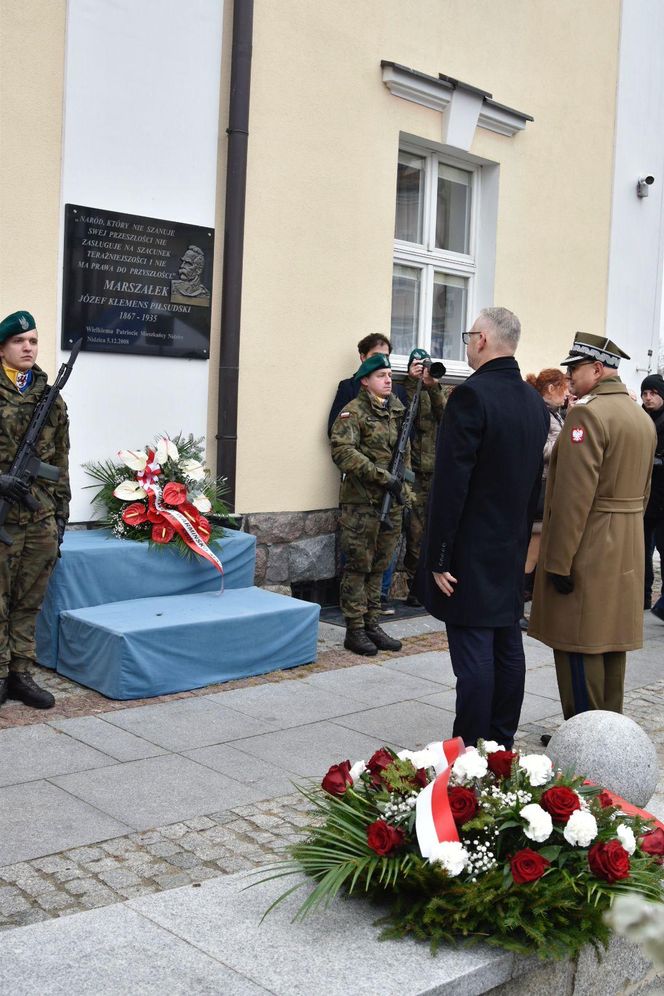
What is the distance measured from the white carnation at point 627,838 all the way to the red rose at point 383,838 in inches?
24.3

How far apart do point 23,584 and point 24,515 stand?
385mm

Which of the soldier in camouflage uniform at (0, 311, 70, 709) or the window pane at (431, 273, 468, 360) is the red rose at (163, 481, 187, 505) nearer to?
the soldier in camouflage uniform at (0, 311, 70, 709)

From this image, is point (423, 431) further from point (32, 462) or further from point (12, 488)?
point (12, 488)

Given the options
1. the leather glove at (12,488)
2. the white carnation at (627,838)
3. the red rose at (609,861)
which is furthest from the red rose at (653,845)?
the leather glove at (12,488)

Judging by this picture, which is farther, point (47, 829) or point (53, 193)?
point (53, 193)

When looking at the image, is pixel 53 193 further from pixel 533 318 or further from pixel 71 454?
pixel 533 318

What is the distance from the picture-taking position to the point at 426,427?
28.3ft

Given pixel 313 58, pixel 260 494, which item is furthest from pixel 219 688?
pixel 313 58

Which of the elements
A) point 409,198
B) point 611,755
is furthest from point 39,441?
point 409,198

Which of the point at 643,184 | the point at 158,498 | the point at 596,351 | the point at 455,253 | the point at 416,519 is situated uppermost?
the point at 643,184

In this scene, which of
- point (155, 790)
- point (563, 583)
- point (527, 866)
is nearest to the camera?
point (527, 866)

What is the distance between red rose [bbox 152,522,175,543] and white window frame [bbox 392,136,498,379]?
9.92 feet

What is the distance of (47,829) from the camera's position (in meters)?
4.11

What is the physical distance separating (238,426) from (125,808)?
150 inches
